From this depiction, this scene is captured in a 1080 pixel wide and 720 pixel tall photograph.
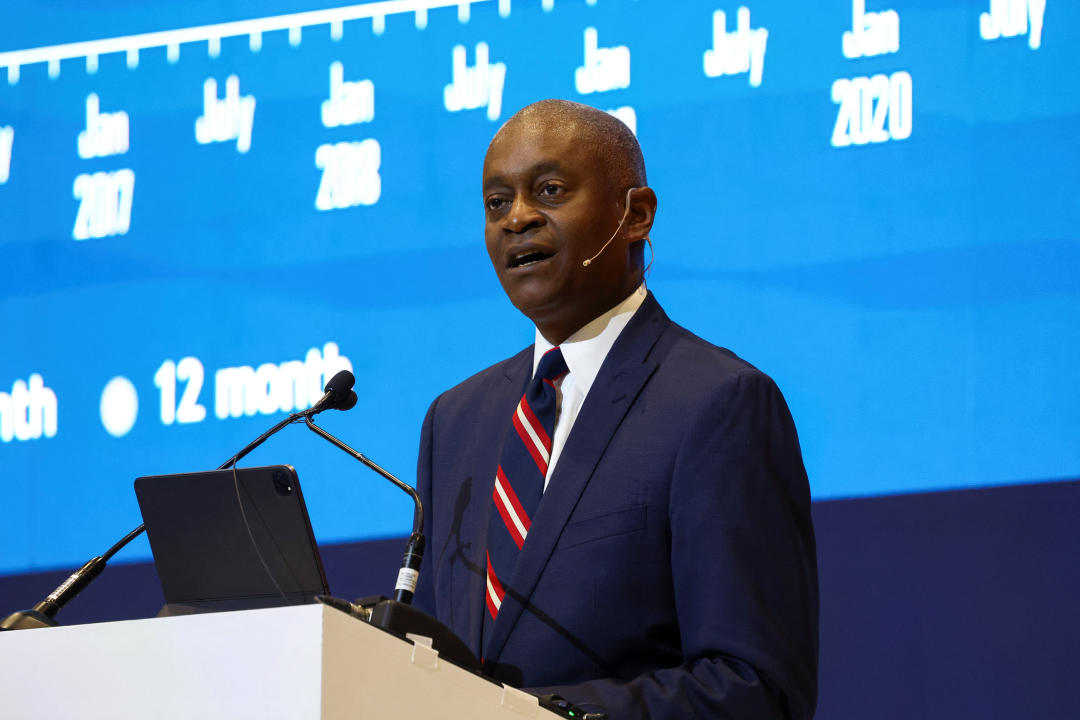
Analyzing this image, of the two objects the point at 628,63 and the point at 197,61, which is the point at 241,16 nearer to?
the point at 197,61

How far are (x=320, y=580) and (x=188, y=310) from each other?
199 centimetres

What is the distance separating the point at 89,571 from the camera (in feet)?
6.89

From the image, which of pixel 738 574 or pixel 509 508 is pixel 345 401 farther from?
pixel 738 574

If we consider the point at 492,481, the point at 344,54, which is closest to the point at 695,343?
the point at 492,481

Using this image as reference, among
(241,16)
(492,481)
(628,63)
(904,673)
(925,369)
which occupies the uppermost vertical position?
(241,16)

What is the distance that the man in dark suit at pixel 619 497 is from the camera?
1.89 m

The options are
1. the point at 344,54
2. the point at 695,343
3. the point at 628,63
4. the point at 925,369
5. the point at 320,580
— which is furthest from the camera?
the point at 344,54

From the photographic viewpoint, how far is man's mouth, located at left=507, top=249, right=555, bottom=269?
2.21m

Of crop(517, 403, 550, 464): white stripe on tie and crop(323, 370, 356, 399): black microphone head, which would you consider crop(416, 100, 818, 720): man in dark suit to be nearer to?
crop(517, 403, 550, 464): white stripe on tie

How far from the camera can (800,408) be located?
312 cm

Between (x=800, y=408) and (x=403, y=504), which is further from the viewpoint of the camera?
(x=403, y=504)

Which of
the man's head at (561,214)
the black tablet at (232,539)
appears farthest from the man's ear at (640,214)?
the black tablet at (232,539)

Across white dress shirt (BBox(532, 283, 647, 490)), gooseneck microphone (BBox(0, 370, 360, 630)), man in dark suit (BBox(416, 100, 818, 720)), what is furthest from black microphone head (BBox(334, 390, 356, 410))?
white dress shirt (BBox(532, 283, 647, 490))

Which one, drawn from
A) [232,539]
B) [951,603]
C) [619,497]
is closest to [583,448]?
[619,497]
